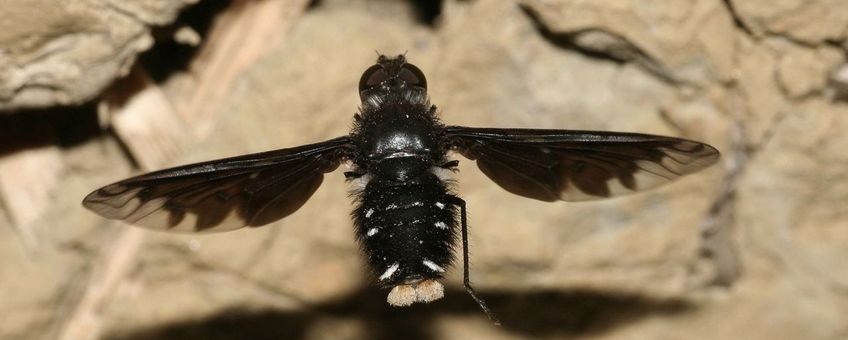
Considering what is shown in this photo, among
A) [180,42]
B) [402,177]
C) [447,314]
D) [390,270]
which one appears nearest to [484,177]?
[447,314]

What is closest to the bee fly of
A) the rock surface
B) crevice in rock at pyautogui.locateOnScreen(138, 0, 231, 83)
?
the rock surface

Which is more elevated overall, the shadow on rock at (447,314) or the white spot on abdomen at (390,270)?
the shadow on rock at (447,314)

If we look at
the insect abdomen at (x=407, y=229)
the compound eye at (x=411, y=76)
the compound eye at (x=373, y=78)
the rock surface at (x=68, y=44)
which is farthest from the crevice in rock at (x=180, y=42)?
the insect abdomen at (x=407, y=229)

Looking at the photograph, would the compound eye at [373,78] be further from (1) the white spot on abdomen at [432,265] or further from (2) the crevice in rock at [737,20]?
(2) the crevice in rock at [737,20]

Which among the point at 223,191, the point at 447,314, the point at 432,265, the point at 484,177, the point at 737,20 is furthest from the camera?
the point at 447,314

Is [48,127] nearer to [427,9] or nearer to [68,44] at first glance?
[68,44]

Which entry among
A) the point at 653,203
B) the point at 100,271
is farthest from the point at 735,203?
the point at 100,271
